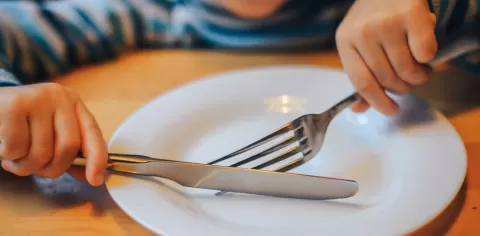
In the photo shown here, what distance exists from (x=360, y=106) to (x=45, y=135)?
0.96 ft

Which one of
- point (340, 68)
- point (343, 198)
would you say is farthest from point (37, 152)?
point (340, 68)

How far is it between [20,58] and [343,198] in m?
0.46

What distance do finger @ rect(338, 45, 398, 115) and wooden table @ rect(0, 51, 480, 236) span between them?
0.28 ft

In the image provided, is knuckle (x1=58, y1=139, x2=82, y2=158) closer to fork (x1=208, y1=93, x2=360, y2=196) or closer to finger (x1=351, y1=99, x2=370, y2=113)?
fork (x1=208, y1=93, x2=360, y2=196)

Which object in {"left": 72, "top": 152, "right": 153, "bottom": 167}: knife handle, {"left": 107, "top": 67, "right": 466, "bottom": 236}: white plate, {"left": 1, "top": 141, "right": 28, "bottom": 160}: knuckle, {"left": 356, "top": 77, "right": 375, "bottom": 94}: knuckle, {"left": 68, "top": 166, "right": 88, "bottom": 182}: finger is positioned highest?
{"left": 1, "top": 141, "right": 28, "bottom": 160}: knuckle

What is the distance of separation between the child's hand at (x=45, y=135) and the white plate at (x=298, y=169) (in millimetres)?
37

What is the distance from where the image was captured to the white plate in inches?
14.5

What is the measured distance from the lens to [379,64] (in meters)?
0.46

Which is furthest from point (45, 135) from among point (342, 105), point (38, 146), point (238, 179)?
point (342, 105)

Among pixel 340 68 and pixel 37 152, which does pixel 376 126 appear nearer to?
pixel 340 68

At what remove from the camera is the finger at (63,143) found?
42cm

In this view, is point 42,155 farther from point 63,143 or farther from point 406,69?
point 406,69

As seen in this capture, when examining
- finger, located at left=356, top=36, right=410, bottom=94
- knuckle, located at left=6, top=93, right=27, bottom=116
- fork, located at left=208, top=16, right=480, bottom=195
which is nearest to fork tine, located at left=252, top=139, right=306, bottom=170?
fork, located at left=208, top=16, right=480, bottom=195

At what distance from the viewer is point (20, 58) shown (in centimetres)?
64
